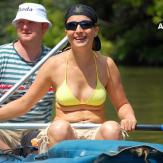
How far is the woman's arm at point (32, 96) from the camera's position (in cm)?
571

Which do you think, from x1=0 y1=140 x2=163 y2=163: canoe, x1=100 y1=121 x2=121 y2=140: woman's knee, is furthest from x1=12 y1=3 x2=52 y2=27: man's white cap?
x1=0 y1=140 x2=163 y2=163: canoe

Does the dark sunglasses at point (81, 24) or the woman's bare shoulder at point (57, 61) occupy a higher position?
the dark sunglasses at point (81, 24)

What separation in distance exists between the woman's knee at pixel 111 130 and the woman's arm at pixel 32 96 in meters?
0.62

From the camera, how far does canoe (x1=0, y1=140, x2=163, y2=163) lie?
16.1ft

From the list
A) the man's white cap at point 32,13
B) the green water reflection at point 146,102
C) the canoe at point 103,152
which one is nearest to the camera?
the canoe at point 103,152

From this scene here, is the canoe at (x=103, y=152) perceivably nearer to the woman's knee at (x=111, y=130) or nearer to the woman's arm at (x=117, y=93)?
the woman's knee at (x=111, y=130)

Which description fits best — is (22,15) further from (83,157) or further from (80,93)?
(83,157)

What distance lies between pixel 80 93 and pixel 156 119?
7924mm

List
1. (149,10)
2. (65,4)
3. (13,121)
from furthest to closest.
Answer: (65,4) < (149,10) < (13,121)

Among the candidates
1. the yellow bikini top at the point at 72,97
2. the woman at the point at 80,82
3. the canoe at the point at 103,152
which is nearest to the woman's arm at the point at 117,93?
the woman at the point at 80,82

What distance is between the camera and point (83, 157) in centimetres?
491

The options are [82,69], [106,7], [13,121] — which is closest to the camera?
[82,69]

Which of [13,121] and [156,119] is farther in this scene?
[156,119]

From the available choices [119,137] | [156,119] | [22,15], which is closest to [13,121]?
[22,15]
